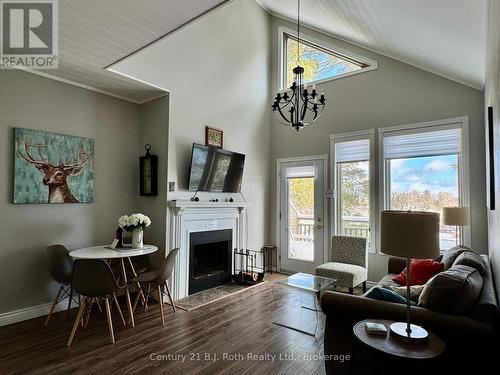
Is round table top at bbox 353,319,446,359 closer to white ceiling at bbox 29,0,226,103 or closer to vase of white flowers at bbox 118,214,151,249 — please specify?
white ceiling at bbox 29,0,226,103

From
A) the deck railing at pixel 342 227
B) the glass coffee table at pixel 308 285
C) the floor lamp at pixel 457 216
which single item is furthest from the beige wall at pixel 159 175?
the floor lamp at pixel 457 216

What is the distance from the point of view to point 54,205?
11.8 ft

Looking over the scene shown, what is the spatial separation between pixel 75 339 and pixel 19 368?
0.51 m

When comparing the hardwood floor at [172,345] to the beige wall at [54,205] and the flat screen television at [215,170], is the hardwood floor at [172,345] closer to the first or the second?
the beige wall at [54,205]

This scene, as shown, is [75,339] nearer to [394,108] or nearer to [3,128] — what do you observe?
[3,128]

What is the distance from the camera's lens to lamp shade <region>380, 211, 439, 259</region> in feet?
5.73

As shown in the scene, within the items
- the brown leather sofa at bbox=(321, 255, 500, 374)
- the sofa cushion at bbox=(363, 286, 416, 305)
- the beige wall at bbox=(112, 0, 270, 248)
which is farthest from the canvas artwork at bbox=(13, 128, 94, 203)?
the sofa cushion at bbox=(363, 286, 416, 305)

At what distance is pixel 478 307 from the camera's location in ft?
5.83

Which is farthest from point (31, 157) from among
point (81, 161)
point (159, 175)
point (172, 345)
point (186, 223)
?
point (172, 345)

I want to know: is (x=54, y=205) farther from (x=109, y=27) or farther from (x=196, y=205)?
(x=109, y=27)

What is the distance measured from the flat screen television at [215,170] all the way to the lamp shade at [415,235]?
10.2 ft

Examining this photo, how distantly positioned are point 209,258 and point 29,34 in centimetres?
366

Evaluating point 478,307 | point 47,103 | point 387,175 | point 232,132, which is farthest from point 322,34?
point 478,307

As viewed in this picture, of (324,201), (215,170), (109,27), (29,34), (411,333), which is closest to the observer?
(411,333)
